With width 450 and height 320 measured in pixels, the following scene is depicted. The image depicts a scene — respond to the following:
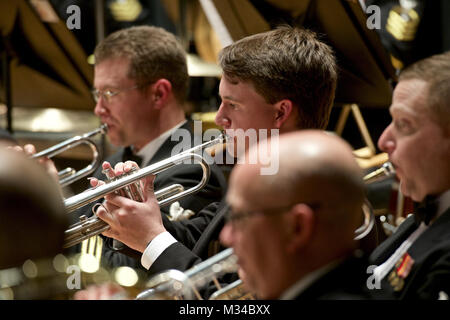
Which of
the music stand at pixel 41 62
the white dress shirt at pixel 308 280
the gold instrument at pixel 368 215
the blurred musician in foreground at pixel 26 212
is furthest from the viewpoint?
the music stand at pixel 41 62

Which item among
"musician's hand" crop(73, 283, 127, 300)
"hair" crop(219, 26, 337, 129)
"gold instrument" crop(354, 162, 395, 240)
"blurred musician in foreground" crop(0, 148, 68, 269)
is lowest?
"gold instrument" crop(354, 162, 395, 240)

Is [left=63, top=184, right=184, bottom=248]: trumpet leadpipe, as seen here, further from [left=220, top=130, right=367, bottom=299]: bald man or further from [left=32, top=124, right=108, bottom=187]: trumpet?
[left=220, top=130, right=367, bottom=299]: bald man

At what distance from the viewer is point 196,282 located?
77.5 inches

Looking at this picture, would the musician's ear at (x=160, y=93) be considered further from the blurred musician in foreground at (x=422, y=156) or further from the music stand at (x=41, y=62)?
the blurred musician in foreground at (x=422, y=156)

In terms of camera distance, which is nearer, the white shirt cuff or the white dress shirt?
the white dress shirt

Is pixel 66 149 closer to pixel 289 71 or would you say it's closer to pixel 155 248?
pixel 155 248

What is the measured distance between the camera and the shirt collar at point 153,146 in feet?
11.6

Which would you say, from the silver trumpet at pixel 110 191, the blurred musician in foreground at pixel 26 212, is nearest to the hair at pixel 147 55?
the silver trumpet at pixel 110 191

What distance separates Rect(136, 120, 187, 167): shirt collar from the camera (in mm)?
3541

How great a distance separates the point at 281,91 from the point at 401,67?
214 centimetres

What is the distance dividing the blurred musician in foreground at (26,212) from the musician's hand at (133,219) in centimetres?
133

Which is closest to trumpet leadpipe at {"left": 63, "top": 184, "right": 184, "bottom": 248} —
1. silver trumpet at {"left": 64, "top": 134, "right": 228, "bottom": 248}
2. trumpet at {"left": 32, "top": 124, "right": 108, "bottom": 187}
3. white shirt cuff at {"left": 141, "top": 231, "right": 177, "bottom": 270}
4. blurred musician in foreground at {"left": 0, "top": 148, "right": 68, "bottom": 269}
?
silver trumpet at {"left": 64, "top": 134, "right": 228, "bottom": 248}
